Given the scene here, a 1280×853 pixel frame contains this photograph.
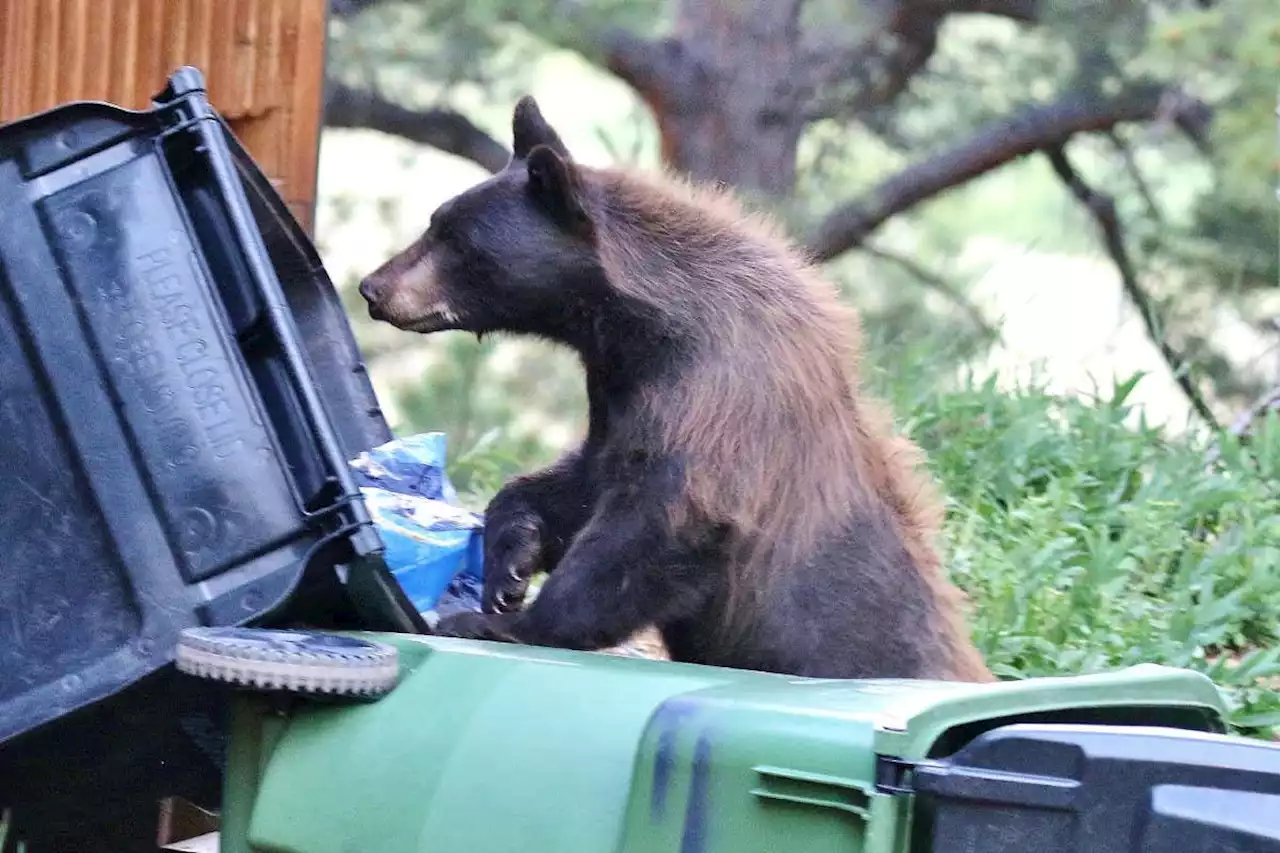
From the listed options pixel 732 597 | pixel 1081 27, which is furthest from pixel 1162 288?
pixel 732 597

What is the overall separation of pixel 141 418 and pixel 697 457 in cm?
116

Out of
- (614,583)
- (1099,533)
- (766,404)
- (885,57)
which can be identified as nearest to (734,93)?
(885,57)

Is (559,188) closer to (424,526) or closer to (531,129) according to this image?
(531,129)

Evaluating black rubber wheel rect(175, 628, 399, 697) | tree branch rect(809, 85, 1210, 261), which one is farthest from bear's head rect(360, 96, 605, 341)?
tree branch rect(809, 85, 1210, 261)

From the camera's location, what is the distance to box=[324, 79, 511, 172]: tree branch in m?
10.8

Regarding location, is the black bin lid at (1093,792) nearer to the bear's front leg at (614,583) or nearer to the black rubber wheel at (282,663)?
the black rubber wheel at (282,663)

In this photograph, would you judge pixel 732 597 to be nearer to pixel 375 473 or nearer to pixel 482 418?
pixel 375 473

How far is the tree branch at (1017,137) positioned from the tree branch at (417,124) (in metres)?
2.47

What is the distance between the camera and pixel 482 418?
11734mm

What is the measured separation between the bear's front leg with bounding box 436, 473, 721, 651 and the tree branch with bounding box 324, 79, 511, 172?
754cm

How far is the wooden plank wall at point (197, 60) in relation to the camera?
14.9 feet

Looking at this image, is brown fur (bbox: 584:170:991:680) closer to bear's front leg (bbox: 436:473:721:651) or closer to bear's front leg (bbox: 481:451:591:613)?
bear's front leg (bbox: 436:473:721:651)

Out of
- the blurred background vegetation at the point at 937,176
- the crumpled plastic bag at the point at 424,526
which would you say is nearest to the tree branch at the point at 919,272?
the blurred background vegetation at the point at 937,176

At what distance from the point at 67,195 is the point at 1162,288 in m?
9.50
